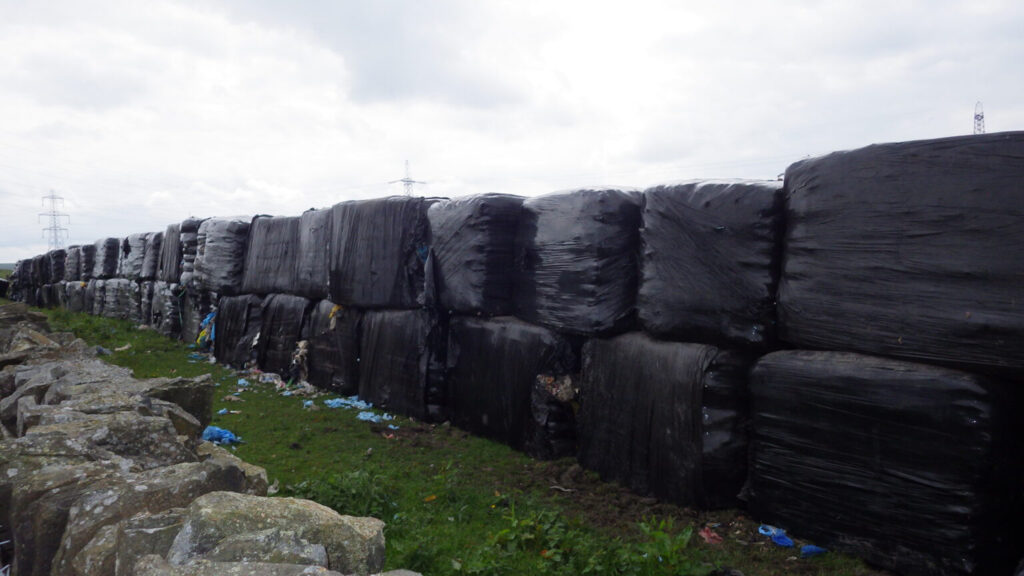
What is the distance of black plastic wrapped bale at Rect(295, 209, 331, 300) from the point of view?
6.38 metres

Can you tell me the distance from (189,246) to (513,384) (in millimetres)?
7424

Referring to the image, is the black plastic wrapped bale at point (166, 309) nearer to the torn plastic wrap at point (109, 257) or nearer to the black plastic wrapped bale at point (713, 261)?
the torn plastic wrap at point (109, 257)

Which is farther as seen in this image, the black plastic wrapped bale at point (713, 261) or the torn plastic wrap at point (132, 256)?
the torn plastic wrap at point (132, 256)

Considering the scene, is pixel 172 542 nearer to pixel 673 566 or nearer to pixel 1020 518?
pixel 673 566

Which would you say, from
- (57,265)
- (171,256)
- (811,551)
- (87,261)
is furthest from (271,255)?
(57,265)

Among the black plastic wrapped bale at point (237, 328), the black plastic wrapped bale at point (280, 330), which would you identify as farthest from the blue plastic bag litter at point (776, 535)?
the black plastic wrapped bale at point (237, 328)

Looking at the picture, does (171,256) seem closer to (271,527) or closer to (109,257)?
(109,257)

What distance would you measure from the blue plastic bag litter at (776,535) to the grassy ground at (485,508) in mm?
28

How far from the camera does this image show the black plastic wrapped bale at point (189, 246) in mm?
9594

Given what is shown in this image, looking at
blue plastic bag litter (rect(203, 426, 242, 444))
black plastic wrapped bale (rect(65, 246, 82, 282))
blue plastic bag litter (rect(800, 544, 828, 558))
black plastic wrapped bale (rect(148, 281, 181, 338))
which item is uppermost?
black plastic wrapped bale (rect(65, 246, 82, 282))

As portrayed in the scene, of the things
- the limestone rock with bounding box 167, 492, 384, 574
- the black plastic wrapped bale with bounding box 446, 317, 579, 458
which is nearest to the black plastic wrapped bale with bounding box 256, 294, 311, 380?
the black plastic wrapped bale with bounding box 446, 317, 579, 458

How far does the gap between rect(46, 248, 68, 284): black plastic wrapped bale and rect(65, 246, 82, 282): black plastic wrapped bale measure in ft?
3.49

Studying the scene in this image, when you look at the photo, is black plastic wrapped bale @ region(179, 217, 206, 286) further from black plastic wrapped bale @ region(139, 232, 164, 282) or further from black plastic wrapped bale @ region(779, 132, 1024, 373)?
black plastic wrapped bale @ region(779, 132, 1024, 373)

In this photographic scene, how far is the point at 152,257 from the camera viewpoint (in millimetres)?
12094
